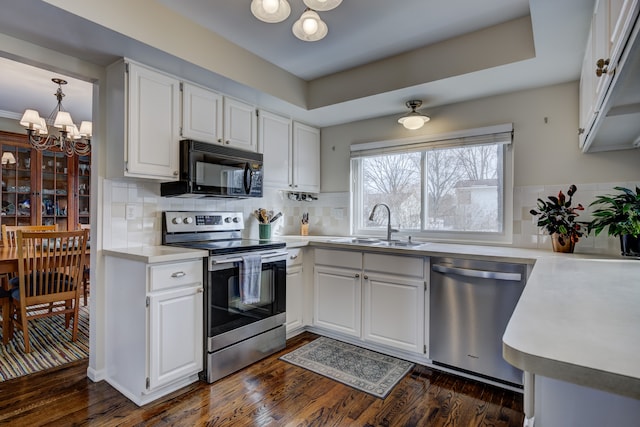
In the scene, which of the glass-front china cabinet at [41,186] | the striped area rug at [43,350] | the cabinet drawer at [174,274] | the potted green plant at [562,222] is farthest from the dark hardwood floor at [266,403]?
the glass-front china cabinet at [41,186]

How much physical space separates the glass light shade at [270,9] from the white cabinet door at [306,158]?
1911 millimetres

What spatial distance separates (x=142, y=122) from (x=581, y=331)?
2.44 metres

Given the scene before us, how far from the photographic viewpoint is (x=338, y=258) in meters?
2.92

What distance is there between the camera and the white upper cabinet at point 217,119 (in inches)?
97.5

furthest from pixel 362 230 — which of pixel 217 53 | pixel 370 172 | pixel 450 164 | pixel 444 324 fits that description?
pixel 217 53

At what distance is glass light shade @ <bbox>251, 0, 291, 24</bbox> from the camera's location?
153 cm

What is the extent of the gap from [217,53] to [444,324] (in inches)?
99.6

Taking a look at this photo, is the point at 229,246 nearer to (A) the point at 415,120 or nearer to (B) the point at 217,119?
(B) the point at 217,119

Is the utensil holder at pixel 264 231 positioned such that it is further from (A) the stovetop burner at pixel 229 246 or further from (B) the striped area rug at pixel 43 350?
(B) the striped area rug at pixel 43 350

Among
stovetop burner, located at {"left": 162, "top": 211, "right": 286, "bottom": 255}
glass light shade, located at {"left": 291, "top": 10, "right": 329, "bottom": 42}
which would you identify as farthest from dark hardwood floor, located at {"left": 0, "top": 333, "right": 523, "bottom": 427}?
glass light shade, located at {"left": 291, "top": 10, "right": 329, "bottom": 42}

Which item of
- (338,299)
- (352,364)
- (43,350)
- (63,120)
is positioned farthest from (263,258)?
(63,120)

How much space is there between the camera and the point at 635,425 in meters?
0.60

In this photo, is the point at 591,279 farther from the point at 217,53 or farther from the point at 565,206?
the point at 217,53

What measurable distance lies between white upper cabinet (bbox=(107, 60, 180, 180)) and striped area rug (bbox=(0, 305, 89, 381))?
1.55 metres
